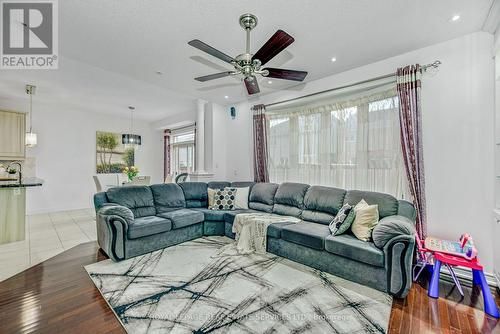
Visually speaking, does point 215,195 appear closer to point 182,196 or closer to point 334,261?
point 182,196

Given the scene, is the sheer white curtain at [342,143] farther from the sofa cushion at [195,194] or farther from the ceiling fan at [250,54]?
the ceiling fan at [250,54]

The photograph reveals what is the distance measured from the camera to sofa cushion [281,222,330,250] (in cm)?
265

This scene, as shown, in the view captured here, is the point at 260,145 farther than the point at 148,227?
Yes

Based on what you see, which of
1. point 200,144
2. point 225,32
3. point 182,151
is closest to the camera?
point 225,32

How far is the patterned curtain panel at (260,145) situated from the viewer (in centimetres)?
453

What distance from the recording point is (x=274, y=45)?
6.79 feet

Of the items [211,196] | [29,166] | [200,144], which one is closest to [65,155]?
[29,166]

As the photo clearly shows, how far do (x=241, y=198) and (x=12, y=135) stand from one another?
5372 mm

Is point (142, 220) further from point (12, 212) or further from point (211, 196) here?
point (12, 212)

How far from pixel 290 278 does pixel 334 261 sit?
1.80ft

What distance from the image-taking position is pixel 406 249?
6.84 feet

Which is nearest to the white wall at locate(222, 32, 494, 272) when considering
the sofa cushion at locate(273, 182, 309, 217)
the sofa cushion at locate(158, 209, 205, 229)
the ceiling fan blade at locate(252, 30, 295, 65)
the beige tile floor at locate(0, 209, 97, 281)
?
the sofa cushion at locate(273, 182, 309, 217)

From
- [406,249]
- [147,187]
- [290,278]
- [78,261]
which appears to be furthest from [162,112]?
[406,249]

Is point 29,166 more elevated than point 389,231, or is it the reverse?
point 29,166
